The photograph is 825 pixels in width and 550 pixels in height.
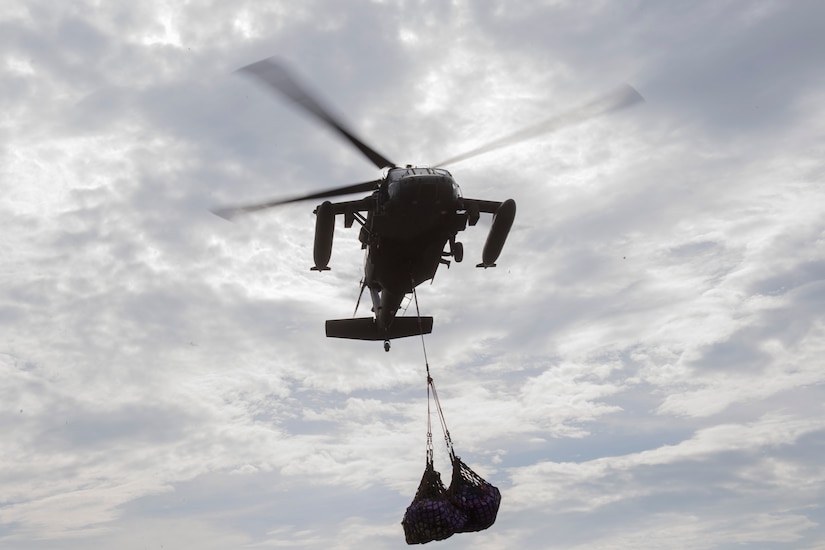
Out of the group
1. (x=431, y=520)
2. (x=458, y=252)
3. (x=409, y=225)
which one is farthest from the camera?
(x=458, y=252)

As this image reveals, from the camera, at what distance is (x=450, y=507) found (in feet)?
46.7

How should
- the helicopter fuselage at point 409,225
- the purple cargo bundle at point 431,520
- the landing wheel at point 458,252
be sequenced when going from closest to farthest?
the purple cargo bundle at point 431,520 → the helicopter fuselage at point 409,225 → the landing wheel at point 458,252

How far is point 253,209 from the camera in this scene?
18.6 meters

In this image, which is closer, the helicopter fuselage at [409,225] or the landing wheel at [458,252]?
the helicopter fuselage at [409,225]

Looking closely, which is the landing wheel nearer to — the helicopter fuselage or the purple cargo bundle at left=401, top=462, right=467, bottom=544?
the helicopter fuselage

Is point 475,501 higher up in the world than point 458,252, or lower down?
lower down

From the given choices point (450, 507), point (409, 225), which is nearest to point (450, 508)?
point (450, 507)

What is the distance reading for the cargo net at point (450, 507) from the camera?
551 inches

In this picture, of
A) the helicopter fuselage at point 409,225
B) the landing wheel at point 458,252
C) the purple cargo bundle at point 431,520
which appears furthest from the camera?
the landing wheel at point 458,252

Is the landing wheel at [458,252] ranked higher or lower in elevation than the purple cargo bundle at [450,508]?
higher

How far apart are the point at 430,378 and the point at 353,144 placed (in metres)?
6.70

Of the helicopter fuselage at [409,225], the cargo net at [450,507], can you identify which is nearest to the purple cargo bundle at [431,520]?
the cargo net at [450,507]

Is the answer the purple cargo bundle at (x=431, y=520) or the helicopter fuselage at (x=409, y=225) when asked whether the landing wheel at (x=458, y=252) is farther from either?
the purple cargo bundle at (x=431, y=520)

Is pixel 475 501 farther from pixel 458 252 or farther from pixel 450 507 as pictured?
pixel 458 252
